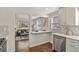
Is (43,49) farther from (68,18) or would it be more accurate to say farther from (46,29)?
(68,18)

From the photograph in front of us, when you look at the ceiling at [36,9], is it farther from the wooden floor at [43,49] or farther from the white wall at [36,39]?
the wooden floor at [43,49]

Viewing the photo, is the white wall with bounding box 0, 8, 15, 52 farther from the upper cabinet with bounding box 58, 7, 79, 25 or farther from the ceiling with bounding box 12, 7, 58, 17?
the upper cabinet with bounding box 58, 7, 79, 25

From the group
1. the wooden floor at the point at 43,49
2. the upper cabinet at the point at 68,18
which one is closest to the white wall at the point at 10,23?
the wooden floor at the point at 43,49

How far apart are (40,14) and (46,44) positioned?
15.7 inches

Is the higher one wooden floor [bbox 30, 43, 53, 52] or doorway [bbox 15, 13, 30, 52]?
doorway [bbox 15, 13, 30, 52]

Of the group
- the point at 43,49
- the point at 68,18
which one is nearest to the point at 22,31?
the point at 43,49

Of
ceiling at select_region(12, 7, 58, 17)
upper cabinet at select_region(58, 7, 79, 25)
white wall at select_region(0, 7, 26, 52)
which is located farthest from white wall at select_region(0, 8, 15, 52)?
upper cabinet at select_region(58, 7, 79, 25)

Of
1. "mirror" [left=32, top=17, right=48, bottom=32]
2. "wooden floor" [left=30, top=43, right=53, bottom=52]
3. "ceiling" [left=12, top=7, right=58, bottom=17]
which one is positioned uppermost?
"ceiling" [left=12, top=7, right=58, bottom=17]

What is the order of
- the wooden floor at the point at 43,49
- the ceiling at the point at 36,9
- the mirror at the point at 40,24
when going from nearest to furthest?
the ceiling at the point at 36,9, the wooden floor at the point at 43,49, the mirror at the point at 40,24

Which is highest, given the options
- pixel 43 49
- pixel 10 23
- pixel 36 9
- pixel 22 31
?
pixel 36 9

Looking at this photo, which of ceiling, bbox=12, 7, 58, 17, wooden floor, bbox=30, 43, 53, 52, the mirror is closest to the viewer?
ceiling, bbox=12, 7, 58, 17

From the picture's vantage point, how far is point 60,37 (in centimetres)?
122
